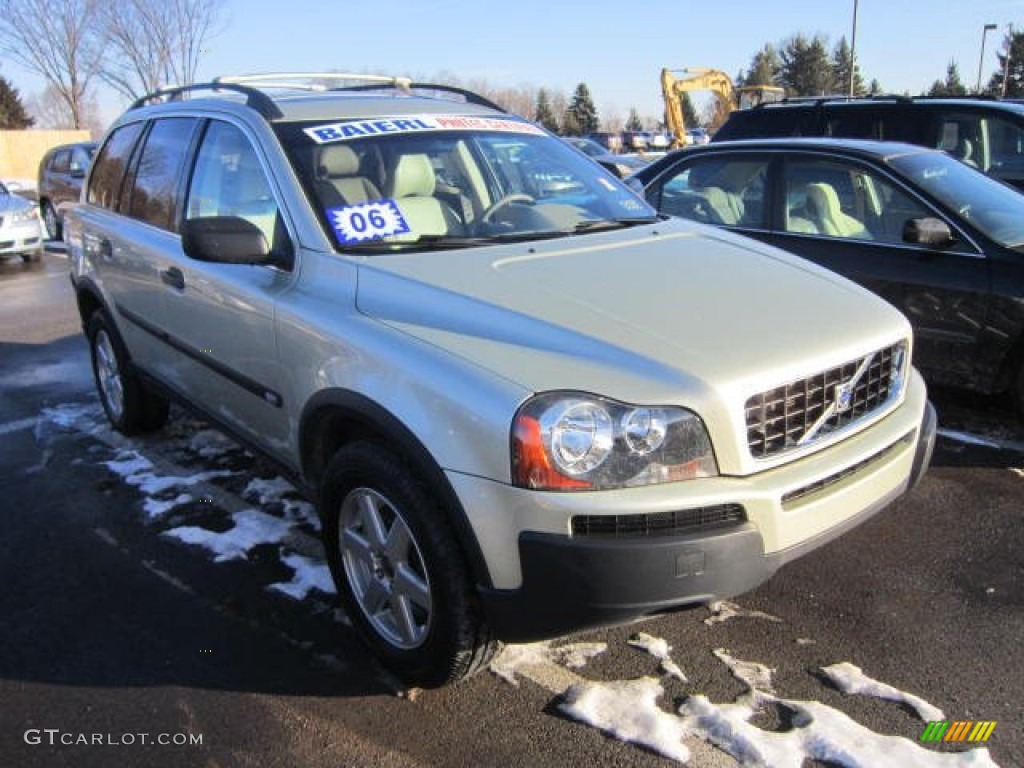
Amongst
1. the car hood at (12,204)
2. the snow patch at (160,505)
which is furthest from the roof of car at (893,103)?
the car hood at (12,204)

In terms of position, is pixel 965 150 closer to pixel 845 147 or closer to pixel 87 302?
pixel 845 147

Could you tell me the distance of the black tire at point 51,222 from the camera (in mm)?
15992

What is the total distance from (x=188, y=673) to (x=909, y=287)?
4.11 m

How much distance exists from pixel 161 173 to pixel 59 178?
524 inches

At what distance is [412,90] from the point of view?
4.60m

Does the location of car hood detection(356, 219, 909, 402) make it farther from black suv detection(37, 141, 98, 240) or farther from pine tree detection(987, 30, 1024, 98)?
pine tree detection(987, 30, 1024, 98)

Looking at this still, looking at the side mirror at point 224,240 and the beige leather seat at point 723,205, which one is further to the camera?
the beige leather seat at point 723,205

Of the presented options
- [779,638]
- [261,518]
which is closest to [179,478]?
[261,518]

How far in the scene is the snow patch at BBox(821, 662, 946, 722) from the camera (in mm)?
2600

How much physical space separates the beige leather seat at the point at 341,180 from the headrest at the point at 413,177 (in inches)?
4.8

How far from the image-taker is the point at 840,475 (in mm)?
2596

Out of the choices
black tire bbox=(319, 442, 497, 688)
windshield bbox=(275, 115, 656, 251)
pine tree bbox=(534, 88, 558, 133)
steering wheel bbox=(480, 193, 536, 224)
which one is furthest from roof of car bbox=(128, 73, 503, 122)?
pine tree bbox=(534, 88, 558, 133)

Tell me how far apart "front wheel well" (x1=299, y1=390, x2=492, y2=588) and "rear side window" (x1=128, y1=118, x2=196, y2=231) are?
1.60 meters

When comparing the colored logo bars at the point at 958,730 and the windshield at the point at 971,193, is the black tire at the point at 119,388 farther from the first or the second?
the windshield at the point at 971,193
